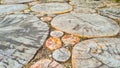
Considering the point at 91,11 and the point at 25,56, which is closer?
the point at 25,56

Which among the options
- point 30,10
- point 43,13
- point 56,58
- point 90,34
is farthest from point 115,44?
point 30,10

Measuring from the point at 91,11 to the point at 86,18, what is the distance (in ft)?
1.08

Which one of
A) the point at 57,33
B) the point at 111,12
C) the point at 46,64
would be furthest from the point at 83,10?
the point at 46,64

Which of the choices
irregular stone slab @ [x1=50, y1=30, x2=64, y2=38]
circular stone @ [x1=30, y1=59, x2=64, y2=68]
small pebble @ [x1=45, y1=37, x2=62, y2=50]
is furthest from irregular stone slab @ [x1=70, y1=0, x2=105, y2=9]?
circular stone @ [x1=30, y1=59, x2=64, y2=68]

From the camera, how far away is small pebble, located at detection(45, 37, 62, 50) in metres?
1.56

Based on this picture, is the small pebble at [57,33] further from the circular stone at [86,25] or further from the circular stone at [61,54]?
the circular stone at [61,54]

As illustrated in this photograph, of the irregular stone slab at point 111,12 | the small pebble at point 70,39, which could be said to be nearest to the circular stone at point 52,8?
the irregular stone slab at point 111,12

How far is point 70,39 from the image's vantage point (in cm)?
166

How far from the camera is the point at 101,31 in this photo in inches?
68.9

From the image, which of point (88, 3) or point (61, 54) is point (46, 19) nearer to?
point (61, 54)

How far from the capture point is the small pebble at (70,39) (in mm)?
1623

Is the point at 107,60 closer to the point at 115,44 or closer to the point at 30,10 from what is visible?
the point at 115,44

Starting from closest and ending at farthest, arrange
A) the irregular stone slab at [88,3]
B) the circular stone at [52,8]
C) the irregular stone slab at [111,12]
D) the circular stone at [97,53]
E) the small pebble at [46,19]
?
the circular stone at [97,53] → the small pebble at [46,19] → the irregular stone slab at [111,12] → the circular stone at [52,8] → the irregular stone slab at [88,3]

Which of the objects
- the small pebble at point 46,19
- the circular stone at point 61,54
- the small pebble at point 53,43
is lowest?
the circular stone at point 61,54
